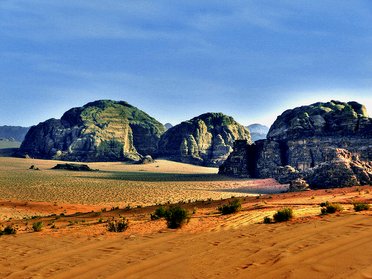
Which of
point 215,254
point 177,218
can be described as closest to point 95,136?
point 177,218

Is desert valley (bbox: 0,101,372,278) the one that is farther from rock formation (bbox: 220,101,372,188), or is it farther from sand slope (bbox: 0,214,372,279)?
rock formation (bbox: 220,101,372,188)

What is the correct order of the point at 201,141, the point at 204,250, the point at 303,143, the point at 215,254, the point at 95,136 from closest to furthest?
the point at 215,254 < the point at 204,250 < the point at 303,143 < the point at 95,136 < the point at 201,141

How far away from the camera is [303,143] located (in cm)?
6625

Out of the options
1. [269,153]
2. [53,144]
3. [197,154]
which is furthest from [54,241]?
[53,144]

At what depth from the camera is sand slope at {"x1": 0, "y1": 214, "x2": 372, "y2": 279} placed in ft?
26.0

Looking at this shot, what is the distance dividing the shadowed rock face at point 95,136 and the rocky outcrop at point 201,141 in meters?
12.9

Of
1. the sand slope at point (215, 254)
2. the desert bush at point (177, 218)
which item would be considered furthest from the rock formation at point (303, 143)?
the sand slope at point (215, 254)

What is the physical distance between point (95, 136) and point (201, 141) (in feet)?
135

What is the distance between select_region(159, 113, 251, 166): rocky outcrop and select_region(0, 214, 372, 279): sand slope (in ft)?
366

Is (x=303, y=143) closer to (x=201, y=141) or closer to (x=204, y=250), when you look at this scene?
(x=204, y=250)

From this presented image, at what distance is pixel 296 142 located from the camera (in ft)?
221

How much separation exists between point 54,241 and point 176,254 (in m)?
6.15

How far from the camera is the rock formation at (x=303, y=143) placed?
5864cm

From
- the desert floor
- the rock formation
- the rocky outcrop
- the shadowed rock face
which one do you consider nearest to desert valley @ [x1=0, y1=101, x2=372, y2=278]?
the desert floor
